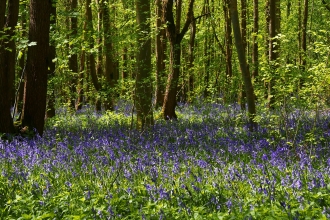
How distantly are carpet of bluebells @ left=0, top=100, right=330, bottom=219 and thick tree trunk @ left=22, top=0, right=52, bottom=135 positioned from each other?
147 cm

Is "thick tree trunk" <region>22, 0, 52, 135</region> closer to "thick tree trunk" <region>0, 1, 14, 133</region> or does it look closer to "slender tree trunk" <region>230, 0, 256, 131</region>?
"thick tree trunk" <region>0, 1, 14, 133</region>

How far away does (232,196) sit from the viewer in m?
4.97

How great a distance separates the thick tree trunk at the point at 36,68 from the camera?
10.3 meters

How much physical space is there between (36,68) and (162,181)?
5904 mm

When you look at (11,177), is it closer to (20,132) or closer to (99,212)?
(99,212)

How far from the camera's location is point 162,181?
588cm

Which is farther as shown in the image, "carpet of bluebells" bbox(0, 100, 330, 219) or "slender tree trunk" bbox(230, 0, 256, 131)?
"slender tree trunk" bbox(230, 0, 256, 131)

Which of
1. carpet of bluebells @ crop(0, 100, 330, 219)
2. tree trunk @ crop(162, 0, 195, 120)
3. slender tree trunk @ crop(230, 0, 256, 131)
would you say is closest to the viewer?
carpet of bluebells @ crop(0, 100, 330, 219)

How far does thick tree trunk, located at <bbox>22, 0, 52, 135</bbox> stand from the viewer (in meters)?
10.3

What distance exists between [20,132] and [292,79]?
667cm

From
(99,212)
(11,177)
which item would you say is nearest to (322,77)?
(99,212)

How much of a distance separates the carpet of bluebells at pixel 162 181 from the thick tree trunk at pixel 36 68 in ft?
4.81

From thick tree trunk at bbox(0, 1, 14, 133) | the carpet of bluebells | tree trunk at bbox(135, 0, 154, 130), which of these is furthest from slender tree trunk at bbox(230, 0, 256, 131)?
thick tree trunk at bbox(0, 1, 14, 133)

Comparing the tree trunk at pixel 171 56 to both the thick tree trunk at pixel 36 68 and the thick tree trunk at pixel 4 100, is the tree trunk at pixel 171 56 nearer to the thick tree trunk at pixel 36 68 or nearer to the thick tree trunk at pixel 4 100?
the thick tree trunk at pixel 36 68
